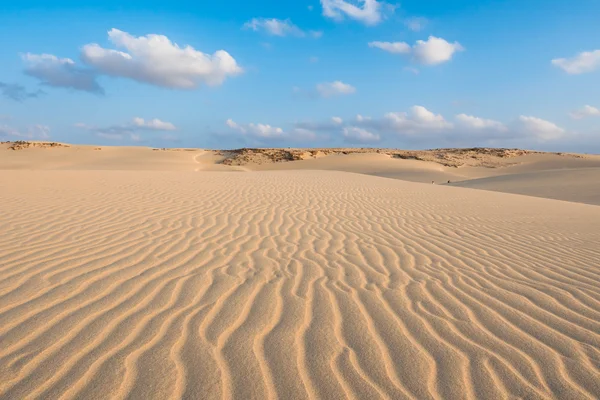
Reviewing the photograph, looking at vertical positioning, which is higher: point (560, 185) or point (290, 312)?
point (290, 312)

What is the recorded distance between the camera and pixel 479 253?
5125 mm

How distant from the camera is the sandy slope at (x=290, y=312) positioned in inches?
86.4

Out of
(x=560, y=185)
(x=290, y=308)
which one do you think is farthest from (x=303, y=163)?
(x=290, y=308)

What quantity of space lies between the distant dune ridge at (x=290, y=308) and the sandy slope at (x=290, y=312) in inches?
0.5

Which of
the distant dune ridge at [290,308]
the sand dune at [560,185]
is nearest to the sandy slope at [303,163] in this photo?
the sand dune at [560,185]

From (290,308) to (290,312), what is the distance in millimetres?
77

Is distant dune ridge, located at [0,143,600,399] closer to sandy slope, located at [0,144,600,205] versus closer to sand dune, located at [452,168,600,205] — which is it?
sand dune, located at [452,168,600,205]

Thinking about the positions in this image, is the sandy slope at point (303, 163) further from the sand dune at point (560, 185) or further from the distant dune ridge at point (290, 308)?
the distant dune ridge at point (290, 308)

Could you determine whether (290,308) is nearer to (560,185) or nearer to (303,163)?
(560,185)

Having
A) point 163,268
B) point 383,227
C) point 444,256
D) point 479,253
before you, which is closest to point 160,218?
point 163,268

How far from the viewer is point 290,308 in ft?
10.3

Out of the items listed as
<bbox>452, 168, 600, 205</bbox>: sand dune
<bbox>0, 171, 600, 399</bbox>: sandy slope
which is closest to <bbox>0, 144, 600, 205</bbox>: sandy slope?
<bbox>452, 168, 600, 205</bbox>: sand dune

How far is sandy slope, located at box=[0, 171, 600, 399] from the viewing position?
2195 millimetres

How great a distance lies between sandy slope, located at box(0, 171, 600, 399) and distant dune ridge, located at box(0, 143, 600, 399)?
→ 0.01m
